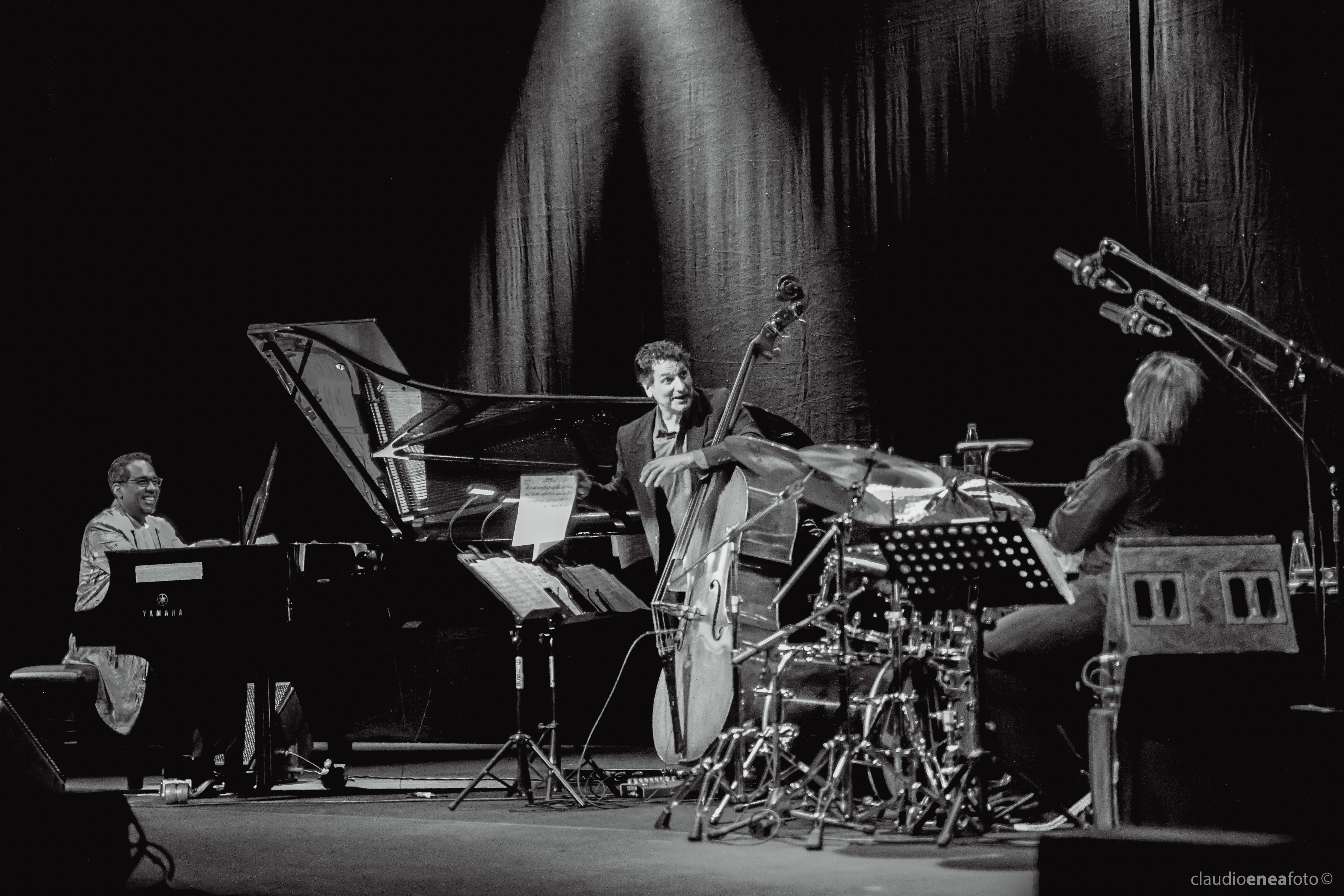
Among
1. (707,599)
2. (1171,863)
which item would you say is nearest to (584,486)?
(707,599)

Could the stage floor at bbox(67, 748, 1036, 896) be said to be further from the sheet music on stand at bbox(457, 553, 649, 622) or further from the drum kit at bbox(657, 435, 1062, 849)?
the sheet music on stand at bbox(457, 553, 649, 622)

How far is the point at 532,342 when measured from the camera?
7.47 meters

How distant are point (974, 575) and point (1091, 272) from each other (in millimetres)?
1497

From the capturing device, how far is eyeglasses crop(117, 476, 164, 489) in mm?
6664

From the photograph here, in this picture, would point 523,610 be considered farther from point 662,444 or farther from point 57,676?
point 57,676

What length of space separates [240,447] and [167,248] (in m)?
1.31

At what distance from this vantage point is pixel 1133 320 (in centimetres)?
486

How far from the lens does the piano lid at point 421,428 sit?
5812 millimetres

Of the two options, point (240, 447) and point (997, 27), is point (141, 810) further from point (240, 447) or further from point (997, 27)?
point (997, 27)

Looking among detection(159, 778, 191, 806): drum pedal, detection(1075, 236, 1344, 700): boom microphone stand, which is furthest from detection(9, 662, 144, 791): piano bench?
detection(1075, 236, 1344, 700): boom microphone stand

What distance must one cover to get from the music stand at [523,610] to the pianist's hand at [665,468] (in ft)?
1.75

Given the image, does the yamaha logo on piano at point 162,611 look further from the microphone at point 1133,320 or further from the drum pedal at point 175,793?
the microphone at point 1133,320

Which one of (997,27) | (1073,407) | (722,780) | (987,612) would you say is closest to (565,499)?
(722,780)

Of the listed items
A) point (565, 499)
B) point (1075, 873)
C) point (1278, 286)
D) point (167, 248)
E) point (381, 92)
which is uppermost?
point (381, 92)
